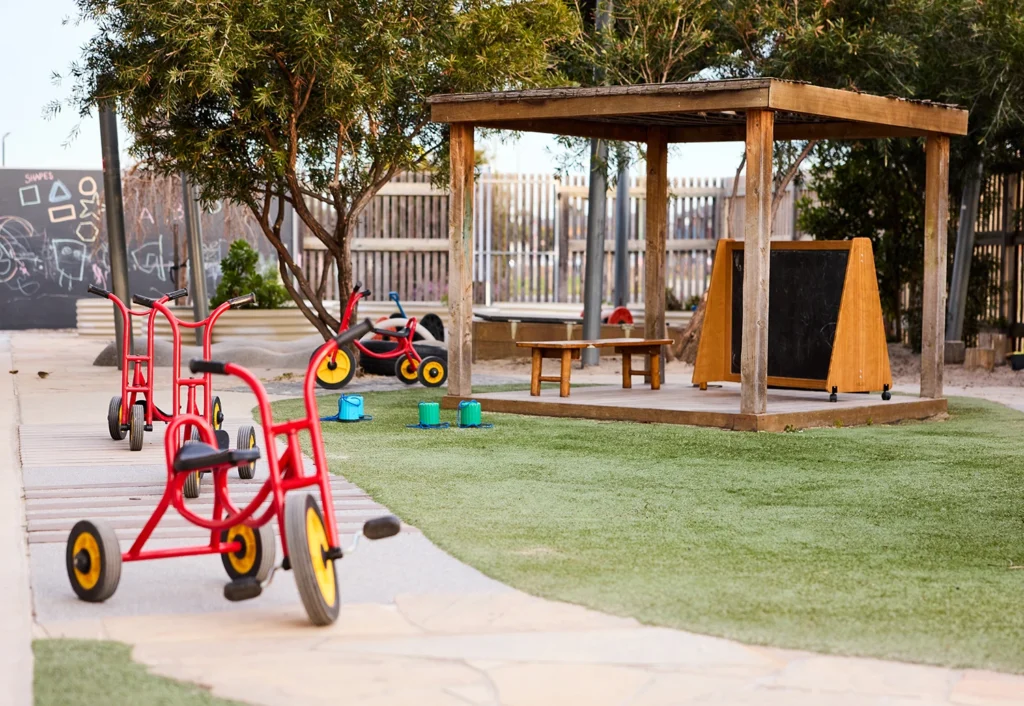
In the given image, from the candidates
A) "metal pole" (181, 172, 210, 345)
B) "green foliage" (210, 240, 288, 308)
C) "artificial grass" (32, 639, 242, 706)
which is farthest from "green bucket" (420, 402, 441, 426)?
"green foliage" (210, 240, 288, 308)

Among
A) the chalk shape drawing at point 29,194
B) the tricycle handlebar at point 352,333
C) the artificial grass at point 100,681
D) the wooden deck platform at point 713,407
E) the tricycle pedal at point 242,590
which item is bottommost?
the wooden deck platform at point 713,407

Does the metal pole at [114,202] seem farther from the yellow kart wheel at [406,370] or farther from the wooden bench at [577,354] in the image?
the wooden bench at [577,354]

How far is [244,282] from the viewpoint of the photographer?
20109mm

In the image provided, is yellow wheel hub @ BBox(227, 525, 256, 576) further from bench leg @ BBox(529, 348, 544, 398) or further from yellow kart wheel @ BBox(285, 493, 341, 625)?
bench leg @ BBox(529, 348, 544, 398)

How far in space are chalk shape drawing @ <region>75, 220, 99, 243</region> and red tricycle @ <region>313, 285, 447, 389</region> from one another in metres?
14.0

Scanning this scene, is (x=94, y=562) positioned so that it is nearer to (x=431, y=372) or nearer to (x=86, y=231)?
(x=431, y=372)

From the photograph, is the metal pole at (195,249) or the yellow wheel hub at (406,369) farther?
the metal pole at (195,249)

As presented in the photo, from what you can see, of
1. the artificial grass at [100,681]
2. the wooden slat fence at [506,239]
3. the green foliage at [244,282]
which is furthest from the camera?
the wooden slat fence at [506,239]

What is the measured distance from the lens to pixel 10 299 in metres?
27.0

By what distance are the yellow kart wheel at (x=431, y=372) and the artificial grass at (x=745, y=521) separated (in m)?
3.56

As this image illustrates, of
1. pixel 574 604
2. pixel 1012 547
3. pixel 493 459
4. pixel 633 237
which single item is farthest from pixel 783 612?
pixel 633 237

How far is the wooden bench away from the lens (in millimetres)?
11570

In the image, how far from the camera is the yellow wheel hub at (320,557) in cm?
438

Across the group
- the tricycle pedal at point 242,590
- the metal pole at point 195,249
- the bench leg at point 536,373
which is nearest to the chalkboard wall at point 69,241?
the metal pole at point 195,249
